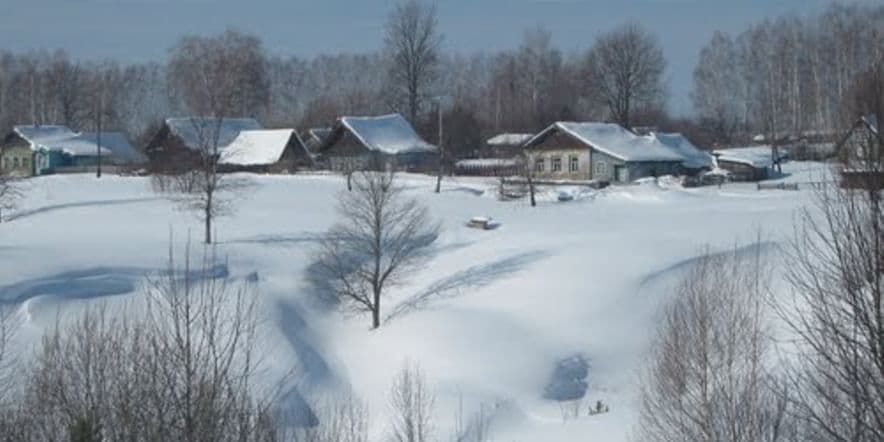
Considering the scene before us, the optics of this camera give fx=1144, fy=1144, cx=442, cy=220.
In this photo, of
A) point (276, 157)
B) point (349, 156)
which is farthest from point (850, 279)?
point (276, 157)

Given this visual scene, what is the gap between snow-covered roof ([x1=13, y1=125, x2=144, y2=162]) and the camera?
64750 mm

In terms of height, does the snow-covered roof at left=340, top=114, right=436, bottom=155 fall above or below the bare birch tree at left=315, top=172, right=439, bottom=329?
above

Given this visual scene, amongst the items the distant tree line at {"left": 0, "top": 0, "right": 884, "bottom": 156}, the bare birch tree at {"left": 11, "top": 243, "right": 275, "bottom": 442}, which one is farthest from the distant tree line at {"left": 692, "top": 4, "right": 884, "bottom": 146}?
the bare birch tree at {"left": 11, "top": 243, "right": 275, "bottom": 442}

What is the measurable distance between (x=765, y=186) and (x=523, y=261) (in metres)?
21.4

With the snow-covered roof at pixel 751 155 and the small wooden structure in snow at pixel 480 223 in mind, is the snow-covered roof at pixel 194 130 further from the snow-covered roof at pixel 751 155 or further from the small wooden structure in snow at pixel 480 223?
the snow-covered roof at pixel 751 155

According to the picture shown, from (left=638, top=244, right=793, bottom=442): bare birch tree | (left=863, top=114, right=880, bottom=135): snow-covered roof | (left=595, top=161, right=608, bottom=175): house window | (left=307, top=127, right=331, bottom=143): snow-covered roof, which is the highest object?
(left=307, top=127, right=331, bottom=143): snow-covered roof

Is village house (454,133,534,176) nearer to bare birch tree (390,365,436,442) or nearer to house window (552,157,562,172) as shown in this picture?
house window (552,157,562,172)

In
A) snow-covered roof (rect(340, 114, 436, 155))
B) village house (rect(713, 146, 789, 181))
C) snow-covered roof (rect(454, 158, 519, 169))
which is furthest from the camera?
snow-covered roof (rect(340, 114, 436, 155))

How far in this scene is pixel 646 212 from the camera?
41312 mm

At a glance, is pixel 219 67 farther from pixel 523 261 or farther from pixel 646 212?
pixel 523 261

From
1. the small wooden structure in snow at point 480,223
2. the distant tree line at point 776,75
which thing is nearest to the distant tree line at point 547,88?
the distant tree line at point 776,75

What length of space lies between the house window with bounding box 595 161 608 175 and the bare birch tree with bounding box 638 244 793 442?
3360 centimetres

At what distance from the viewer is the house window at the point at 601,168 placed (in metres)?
54.2

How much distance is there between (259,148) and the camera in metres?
60.6
